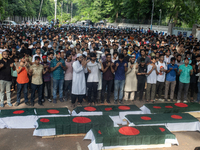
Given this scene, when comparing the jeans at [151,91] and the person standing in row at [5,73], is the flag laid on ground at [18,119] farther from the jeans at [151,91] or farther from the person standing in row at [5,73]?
the jeans at [151,91]

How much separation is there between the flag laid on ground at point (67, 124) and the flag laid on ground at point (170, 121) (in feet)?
2.62

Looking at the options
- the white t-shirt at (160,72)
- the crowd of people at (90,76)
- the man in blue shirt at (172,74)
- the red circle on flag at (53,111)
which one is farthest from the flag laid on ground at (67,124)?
the man in blue shirt at (172,74)

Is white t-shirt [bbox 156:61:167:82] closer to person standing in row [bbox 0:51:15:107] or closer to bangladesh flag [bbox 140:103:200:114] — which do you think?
bangladesh flag [bbox 140:103:200:114]

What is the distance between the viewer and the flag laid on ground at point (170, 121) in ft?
21.2

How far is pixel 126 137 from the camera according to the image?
5449mm

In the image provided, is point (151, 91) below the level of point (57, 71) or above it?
below

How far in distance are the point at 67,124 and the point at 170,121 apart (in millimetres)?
2933

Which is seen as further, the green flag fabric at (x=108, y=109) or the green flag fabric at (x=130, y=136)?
the green flag fabric at (x=108, y=109)

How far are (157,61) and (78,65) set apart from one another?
3251 mm

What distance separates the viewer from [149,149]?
18.7ft

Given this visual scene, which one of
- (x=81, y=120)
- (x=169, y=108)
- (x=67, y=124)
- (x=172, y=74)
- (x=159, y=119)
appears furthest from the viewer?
(x=172, y=74)

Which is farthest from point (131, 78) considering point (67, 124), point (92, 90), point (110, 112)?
point (67, 124)

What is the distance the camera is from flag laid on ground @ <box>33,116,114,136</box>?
5.96m

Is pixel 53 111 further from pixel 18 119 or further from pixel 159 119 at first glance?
pixel 159 119
